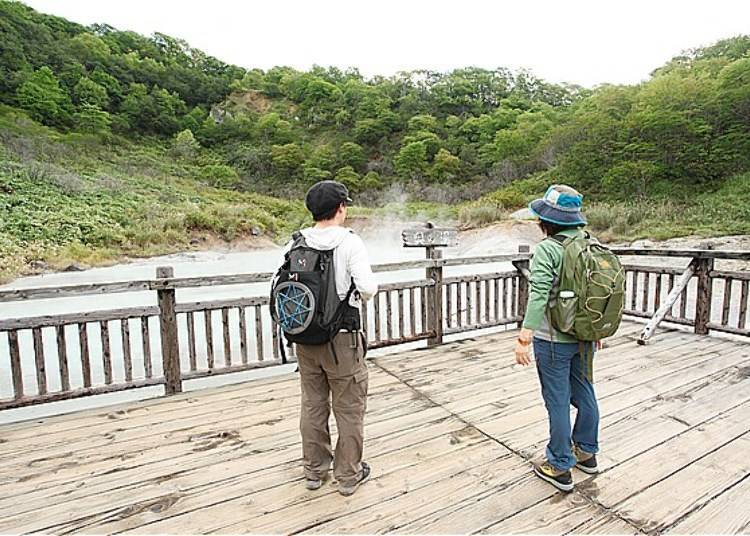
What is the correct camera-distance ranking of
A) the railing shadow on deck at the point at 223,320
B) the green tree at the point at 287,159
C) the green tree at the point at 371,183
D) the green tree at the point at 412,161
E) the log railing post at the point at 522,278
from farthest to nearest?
the green tree at the point at 287,159 < the green tree at the point at 412,161 < the green tree at the point at 371,183 < the log railing post at the point at 522,278 < the railing shadow on deck at the point at 223,320

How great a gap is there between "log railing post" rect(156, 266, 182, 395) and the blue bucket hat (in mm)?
2420

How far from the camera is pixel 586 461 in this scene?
2.08 metres

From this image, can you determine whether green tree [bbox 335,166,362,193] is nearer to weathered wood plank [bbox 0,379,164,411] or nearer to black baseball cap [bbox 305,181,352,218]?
weathered wood plank [bbox 0,379,164,411]

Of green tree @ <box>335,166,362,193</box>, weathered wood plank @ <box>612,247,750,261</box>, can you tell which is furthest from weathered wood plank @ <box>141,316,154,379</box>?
green tree @ <box>335,166,362,193</box>

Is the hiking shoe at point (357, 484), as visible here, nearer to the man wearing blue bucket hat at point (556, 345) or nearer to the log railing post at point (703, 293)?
the man wearing blue bucket hat at point (556, 345)

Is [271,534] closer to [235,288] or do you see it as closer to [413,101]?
[235,288]

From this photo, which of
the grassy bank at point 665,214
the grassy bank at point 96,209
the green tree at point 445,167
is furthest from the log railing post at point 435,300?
the green tree at point 445,167

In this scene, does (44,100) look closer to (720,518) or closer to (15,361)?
(15,361)

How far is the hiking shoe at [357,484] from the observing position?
6.36ft

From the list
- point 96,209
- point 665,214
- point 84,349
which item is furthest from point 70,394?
point 665,214

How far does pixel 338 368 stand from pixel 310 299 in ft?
1.07

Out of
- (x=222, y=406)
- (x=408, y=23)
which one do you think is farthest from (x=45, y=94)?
(x=408, y=23)

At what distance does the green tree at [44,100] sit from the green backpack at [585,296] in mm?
33955

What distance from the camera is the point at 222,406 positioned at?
2949mm
